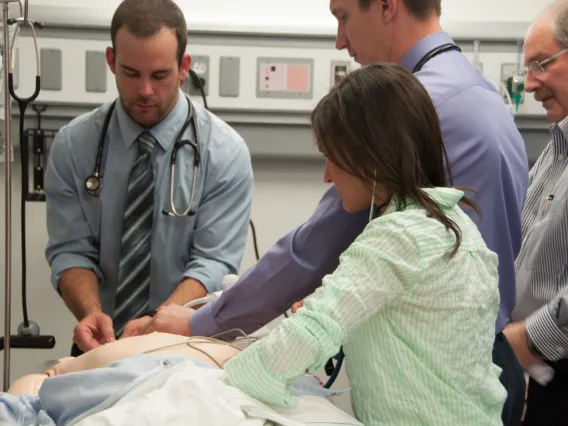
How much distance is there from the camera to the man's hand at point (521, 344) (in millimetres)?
1928

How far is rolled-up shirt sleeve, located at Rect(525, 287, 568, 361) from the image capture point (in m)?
1.87

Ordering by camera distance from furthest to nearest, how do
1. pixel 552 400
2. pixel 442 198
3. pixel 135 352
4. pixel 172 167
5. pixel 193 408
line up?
1. pixel 172 167
2. pixel 552 400
3. pixel 135 352
4. pixel 442 198
5. pixel 193 408

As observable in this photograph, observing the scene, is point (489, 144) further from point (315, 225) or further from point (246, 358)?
point (246, 358)

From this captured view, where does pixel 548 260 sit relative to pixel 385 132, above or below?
below

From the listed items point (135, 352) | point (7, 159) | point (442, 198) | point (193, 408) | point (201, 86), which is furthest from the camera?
point (201, 86)

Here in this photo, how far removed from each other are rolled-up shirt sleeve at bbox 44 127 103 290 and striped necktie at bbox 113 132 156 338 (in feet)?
0.31

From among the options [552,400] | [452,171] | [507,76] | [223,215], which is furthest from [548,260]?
[507,76]

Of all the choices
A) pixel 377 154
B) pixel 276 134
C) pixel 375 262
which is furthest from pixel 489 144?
pixel 276 134

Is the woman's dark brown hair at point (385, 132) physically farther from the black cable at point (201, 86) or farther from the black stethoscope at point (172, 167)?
the black cable at point (201, 86)

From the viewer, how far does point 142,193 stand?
7.10 feet

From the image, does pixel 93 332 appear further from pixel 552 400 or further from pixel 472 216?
pixel 552 400

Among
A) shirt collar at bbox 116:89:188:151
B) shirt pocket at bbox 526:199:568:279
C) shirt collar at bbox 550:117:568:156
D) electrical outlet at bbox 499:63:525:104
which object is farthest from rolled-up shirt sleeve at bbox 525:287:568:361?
electrical outlet at bbox 499:63:525:104

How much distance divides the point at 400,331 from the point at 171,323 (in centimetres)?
65

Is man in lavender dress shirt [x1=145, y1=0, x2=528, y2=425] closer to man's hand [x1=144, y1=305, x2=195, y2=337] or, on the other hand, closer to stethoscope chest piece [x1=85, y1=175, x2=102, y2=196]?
man's hand [x1=144, y1=305, x2=195, y2=337]
